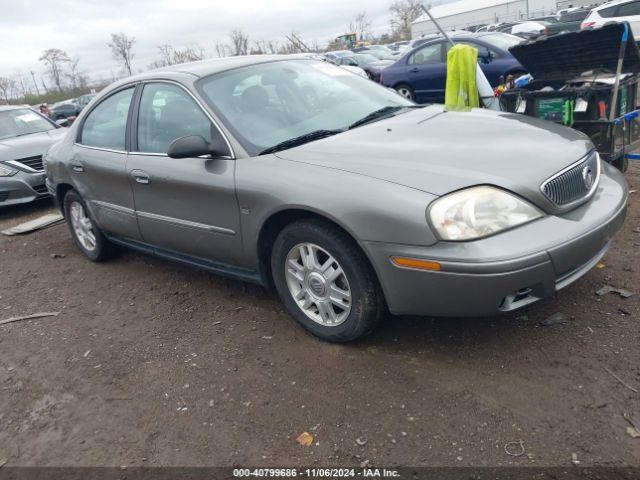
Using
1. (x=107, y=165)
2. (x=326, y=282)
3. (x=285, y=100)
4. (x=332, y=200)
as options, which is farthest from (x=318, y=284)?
(x=107, y=165)

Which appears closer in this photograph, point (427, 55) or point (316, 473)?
point (316, 473)

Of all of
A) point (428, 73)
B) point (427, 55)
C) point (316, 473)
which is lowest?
point (316, 473)

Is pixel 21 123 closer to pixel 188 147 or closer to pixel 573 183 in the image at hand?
pixel 188 147

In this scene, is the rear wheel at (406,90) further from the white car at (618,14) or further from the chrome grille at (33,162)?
the chrome grille at (33,162)

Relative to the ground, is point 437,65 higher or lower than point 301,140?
lower

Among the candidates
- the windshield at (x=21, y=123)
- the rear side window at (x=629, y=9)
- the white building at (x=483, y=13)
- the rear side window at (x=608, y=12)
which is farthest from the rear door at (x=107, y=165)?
the white building at (x=483, y=13)

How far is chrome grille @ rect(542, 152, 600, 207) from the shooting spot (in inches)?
106

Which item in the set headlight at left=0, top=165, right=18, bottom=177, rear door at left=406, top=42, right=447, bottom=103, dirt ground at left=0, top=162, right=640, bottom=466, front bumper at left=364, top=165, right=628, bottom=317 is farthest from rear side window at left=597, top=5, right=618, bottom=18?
headlight at left=0, top=165, right=18, bottom=177

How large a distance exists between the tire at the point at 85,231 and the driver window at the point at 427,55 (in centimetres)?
840

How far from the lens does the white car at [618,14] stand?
13.2m

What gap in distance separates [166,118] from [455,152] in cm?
203

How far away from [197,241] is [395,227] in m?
1.58

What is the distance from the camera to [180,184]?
139 inches

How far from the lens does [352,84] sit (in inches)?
159
